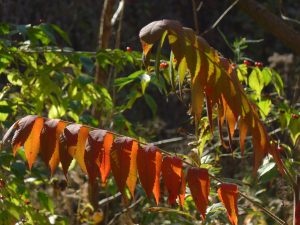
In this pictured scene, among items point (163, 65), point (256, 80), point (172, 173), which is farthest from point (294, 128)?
point (172, 173)

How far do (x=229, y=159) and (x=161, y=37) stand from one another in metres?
3.48

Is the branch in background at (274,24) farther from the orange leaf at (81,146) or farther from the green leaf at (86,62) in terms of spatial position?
the orange leaf at (81,146)

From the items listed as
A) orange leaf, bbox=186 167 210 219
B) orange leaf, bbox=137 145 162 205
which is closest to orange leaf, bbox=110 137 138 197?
orange leaf, bbox=137 145 162 205

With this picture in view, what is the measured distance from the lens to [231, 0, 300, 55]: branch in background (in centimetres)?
324

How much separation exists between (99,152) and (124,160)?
7 centimetres

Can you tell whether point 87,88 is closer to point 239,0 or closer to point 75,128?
point 239,0

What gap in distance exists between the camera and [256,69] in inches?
106

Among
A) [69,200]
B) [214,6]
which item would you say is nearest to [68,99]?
[69,200]

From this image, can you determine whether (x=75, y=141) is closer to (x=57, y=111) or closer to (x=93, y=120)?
(x=93, y=120)

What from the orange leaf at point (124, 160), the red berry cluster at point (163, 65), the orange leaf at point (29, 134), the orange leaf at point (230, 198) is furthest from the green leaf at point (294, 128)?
the orange leaf at point (29, 134)

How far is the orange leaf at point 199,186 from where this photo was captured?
1.74 metres

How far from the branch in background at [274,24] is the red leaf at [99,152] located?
1.61m

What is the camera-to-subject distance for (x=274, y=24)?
329 cm

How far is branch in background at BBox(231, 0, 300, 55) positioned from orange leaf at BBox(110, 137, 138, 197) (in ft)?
5.27
